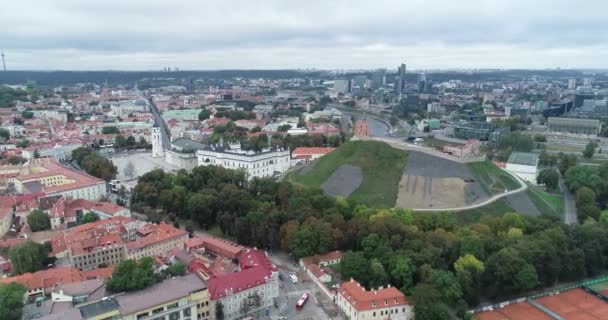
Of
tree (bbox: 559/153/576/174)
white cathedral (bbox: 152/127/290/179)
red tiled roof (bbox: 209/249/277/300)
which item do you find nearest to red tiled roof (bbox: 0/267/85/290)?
red tiled roof (bbox: 209/249/277/300)

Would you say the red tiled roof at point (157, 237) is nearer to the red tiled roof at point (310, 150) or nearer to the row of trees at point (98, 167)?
the row of trees at point (98, 167)

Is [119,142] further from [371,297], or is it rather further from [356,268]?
[371,297]

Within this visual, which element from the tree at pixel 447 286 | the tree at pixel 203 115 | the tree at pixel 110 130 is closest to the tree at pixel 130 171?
the tree at pixel 110 130

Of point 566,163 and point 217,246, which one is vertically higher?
point 566,163

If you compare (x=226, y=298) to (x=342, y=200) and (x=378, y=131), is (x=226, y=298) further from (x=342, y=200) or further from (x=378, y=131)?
(x=378, y=131)

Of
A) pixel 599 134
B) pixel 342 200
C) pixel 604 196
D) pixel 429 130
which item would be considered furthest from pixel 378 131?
pixel 342 200

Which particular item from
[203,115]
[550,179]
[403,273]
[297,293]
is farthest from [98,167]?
[203,115]
